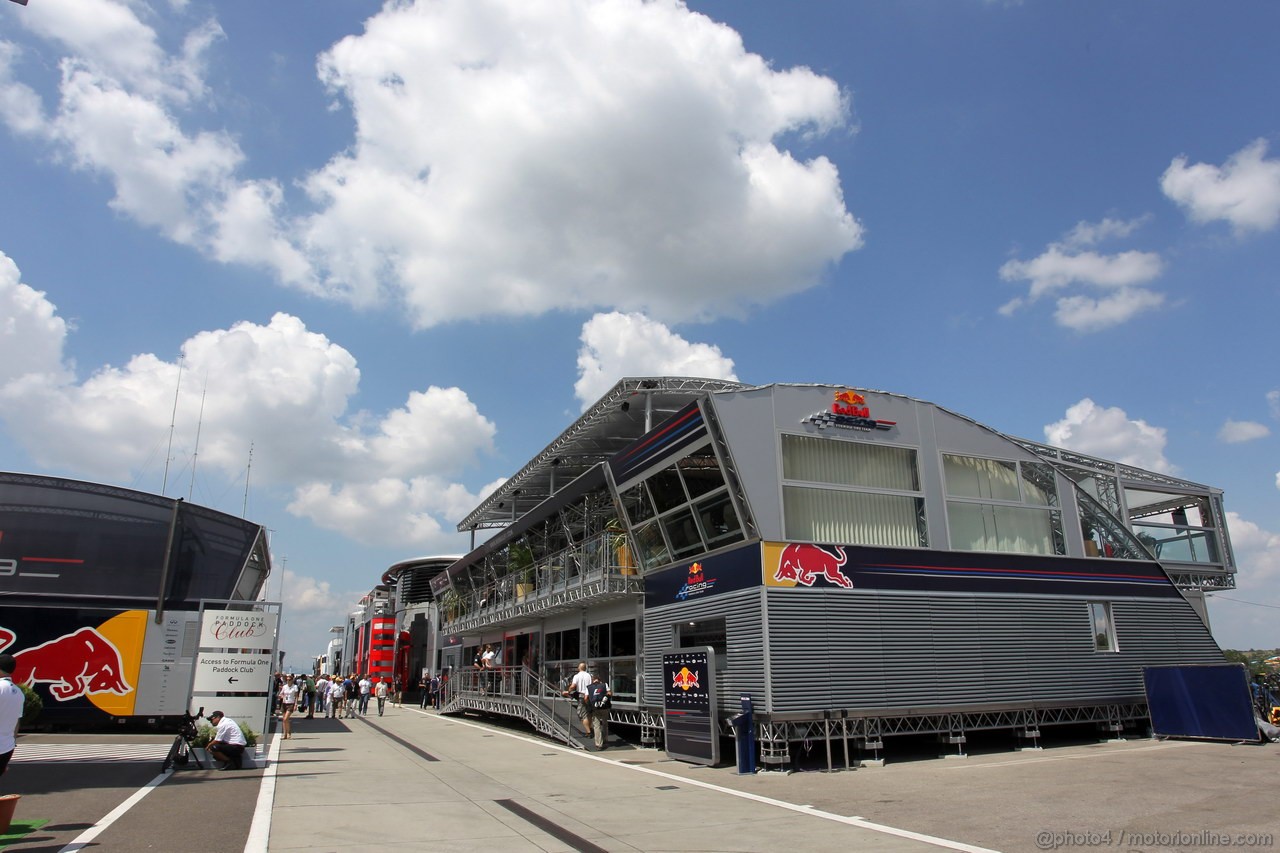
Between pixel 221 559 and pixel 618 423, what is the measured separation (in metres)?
10.0

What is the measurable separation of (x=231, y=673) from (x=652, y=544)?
9353 mm

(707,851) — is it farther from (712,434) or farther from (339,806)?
(712,434)

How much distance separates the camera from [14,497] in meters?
16.5

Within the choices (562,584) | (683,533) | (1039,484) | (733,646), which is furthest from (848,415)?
(562,584)

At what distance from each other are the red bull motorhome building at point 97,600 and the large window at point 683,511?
9.66 meters

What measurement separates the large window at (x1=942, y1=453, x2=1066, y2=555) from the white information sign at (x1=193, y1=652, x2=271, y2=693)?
14554mm

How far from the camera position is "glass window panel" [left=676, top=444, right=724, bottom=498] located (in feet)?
56.5

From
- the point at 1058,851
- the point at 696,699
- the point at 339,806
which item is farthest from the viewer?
the point at 696,699

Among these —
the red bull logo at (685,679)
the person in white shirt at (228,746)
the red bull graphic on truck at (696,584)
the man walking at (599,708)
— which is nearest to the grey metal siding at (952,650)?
the red bull logo at (685,679)

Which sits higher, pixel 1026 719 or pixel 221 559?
pixel 221 559

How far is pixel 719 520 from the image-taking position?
57.7 ft

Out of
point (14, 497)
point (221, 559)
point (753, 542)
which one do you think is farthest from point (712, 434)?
point (14, 497)

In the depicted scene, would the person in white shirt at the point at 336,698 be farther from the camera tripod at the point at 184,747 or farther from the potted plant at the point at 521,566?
the camera tripod at the point at 184,747

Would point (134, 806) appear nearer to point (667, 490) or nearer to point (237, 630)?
point (237, 630)
